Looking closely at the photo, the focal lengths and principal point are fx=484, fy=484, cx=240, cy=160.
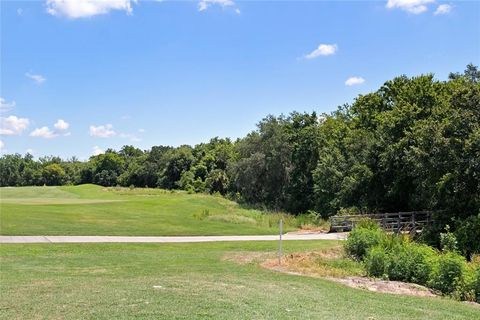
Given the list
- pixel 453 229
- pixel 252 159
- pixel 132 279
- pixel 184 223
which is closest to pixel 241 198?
pixel 252 159

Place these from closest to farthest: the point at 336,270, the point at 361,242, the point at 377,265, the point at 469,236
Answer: the point at 377,265, the point at 336,270, the point at 361,242, the point at 469,236

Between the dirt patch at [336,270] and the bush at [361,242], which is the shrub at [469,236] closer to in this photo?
the bush at [361,242]

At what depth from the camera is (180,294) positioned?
9.18 m

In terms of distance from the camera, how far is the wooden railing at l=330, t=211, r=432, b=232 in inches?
1108

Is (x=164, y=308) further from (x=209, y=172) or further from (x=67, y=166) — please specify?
(x=67, y=166)

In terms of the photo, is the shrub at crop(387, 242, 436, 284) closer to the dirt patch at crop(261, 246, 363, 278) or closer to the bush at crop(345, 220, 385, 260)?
the dirt patch at crop(261, 246, 363, 278)

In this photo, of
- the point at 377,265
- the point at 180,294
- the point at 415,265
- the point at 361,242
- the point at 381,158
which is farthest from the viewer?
the point at 381,158

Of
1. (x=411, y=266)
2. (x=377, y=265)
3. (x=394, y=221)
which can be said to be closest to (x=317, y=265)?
(x=377, y=265)

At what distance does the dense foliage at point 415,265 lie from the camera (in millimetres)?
12234

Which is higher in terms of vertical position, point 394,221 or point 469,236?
point 394,221

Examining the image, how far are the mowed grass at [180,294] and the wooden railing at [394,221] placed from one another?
1441 centimetres

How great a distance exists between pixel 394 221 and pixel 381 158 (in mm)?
5079

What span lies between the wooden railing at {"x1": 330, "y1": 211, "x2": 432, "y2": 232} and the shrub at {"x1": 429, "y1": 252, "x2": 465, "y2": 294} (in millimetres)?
15127

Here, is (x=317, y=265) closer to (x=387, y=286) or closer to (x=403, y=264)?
(x=403, y=264)
